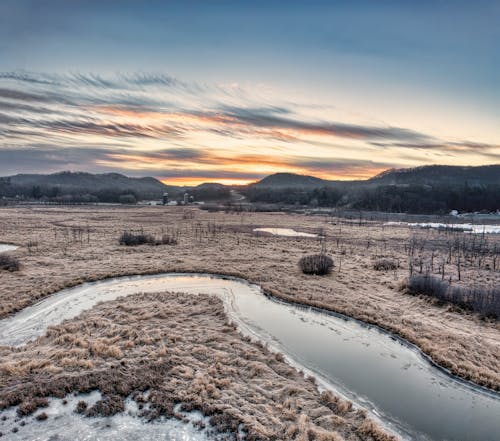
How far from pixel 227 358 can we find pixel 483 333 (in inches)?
416

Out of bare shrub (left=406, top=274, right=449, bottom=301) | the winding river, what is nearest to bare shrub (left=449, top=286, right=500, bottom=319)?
bare shrub (left=406, top=274, right=449, bottom=301)

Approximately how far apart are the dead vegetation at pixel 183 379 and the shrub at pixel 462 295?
10628mm

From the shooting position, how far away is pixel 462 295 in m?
17.7

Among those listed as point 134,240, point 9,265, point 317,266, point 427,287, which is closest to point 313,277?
point 317,266

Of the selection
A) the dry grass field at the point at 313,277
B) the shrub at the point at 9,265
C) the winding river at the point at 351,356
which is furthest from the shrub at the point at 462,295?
the shrub at the point at 9,265

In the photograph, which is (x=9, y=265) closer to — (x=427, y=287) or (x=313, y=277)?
(x=313, y=277)

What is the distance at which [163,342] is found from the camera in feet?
41.8

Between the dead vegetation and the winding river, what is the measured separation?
971 mm

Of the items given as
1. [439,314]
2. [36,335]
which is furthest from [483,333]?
[36,335]

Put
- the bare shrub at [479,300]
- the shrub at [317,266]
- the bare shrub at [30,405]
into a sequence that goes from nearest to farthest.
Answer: the bare shrub at [30,405]
the bare shrub at [479,300]
the shrub at [317,266]

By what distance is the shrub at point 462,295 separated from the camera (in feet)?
52.7

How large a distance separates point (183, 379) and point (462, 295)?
14.8 m

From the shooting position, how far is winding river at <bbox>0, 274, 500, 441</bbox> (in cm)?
923

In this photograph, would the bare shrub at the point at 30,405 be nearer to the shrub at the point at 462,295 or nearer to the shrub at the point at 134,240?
the shrub at the point at 462,295
